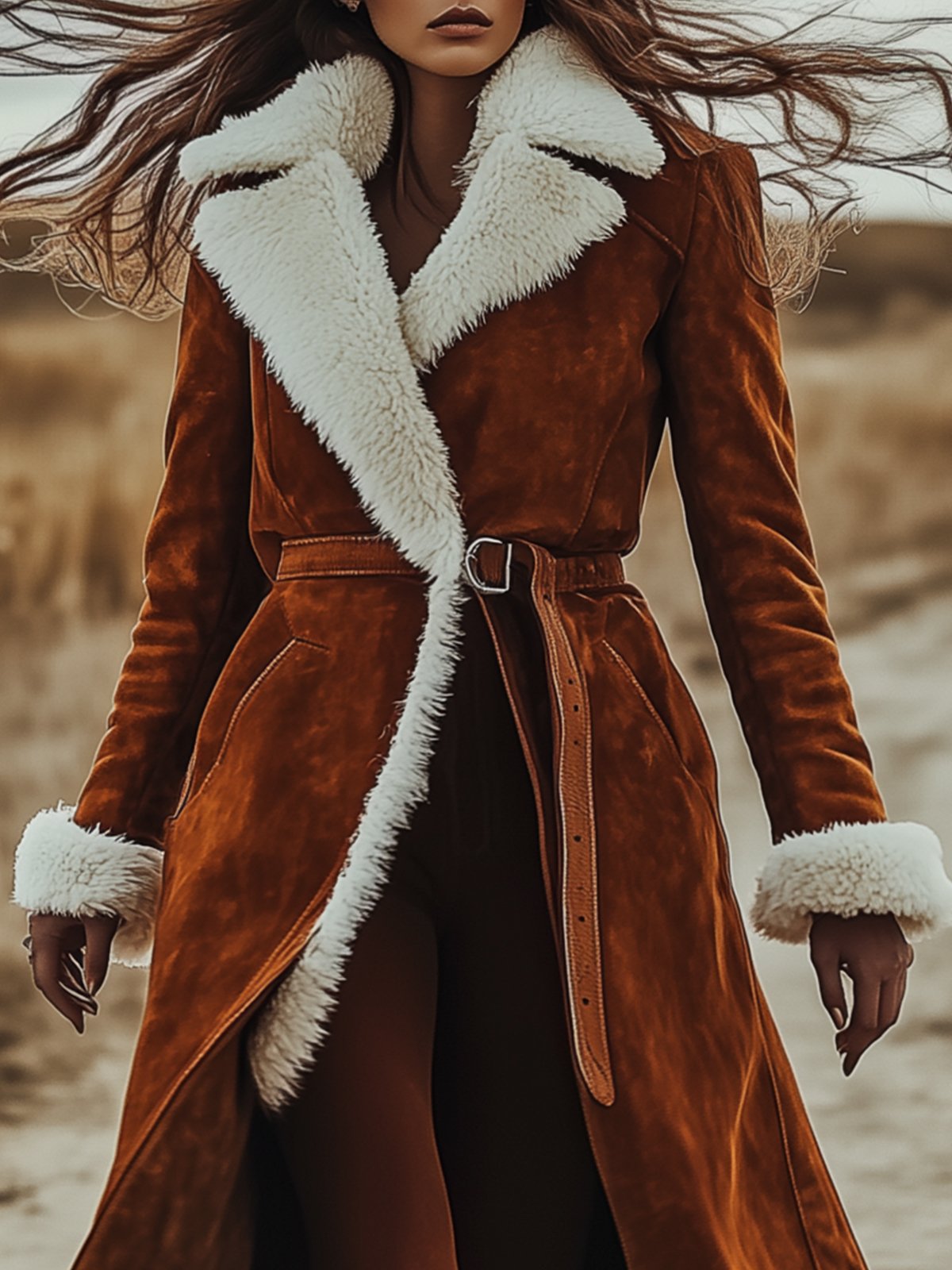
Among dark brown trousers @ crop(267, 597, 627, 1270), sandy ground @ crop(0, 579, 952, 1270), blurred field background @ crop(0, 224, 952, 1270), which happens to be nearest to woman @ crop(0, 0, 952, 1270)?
dark brown trousers @ crop(267, 597, 627, 1270)

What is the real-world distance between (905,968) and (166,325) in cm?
211

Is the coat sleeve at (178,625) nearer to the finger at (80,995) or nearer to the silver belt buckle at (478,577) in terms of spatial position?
the finger at (80,995)

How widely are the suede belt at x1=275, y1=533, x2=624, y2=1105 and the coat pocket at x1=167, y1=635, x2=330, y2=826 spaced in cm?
5

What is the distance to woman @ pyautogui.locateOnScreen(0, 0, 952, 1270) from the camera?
1.43 meters

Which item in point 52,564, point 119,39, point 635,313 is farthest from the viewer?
point 52,564

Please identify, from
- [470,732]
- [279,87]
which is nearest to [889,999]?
[470,732]

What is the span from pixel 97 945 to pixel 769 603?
1.63 feet

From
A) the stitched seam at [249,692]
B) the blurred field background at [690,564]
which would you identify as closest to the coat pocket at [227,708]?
the stitched seam at [249,692]

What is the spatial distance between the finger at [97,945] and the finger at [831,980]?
18.3 inches

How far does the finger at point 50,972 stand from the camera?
1.59 metres

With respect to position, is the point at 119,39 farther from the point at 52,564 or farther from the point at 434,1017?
the point at 52,564

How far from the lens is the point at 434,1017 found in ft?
4.90

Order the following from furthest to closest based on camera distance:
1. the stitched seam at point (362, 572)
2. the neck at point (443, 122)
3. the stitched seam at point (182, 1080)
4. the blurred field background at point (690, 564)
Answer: the blurred field background at point (690, 564)
the neck at point (443, 122)
the stitched seam at point (362, 572)
the stitched seam at point (182, 1080)

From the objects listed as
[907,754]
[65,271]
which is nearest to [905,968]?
[65,271]
